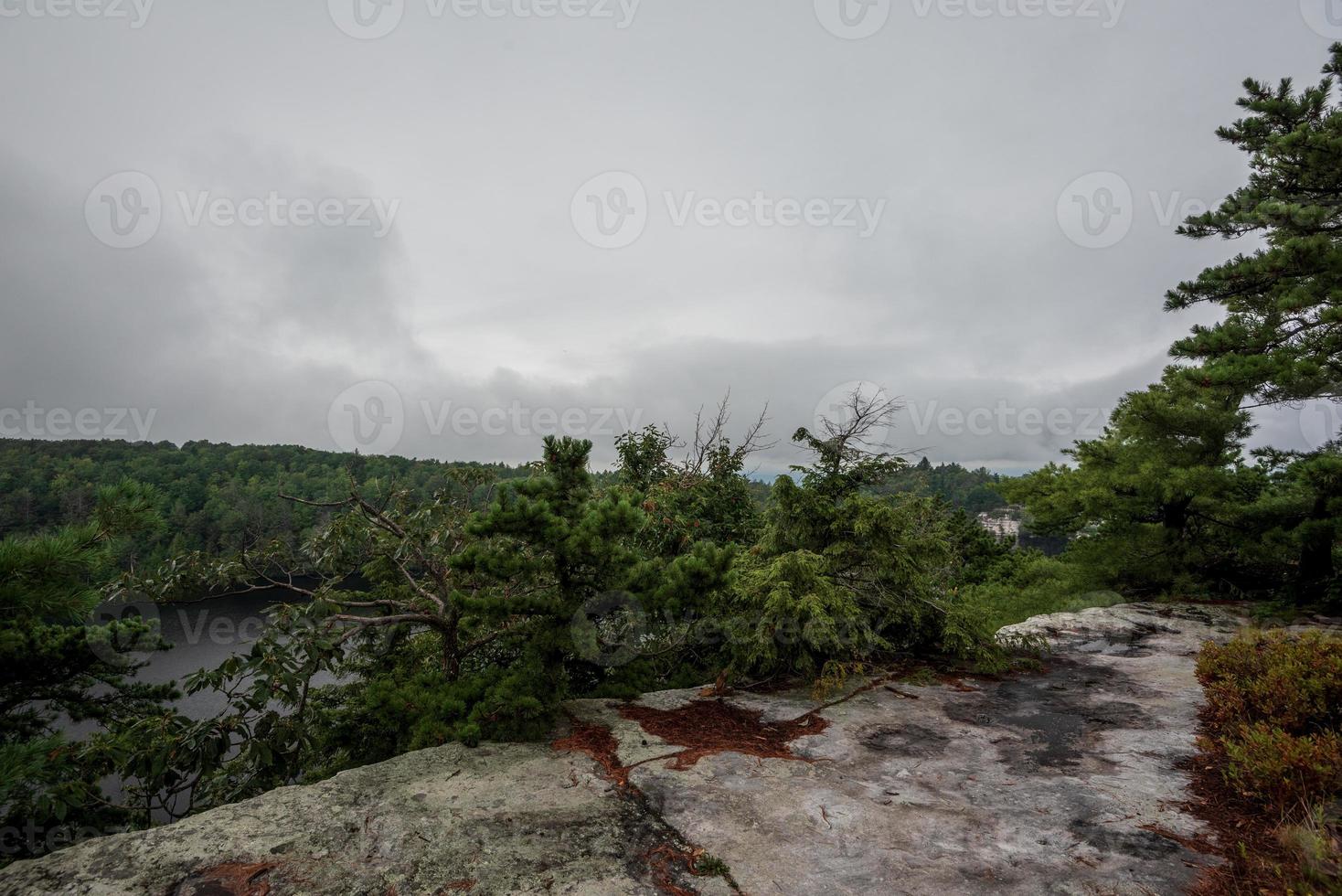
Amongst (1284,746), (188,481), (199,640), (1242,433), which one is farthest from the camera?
(188,481)

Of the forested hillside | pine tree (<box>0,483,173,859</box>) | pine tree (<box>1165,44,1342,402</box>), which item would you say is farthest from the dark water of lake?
pine tree (<box>1165,44,1342,402</box>)

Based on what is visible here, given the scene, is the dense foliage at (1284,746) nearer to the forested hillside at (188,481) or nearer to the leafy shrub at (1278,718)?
the leafy shrub at (1278,718)

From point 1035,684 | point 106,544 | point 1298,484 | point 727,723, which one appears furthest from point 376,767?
point 1298,484

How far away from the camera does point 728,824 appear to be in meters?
3.11

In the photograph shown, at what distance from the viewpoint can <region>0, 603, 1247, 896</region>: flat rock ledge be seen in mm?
2545

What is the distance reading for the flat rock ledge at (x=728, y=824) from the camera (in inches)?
100

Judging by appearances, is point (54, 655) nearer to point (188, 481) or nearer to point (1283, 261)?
point (1283, 261)

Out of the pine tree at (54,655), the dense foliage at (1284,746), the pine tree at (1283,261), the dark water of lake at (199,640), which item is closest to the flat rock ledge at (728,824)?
the dense foliage at (1284,746)

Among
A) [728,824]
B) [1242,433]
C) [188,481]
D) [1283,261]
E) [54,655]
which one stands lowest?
[54,655]

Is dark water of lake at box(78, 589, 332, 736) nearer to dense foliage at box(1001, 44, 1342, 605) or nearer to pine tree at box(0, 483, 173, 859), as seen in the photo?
A: pine tree at box(0, 483, 173, 859)

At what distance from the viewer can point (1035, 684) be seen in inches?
241

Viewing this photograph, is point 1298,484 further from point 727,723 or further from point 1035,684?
point 727,723

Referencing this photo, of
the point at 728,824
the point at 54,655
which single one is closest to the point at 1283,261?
the point at 728,824

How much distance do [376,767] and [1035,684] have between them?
6664mm
